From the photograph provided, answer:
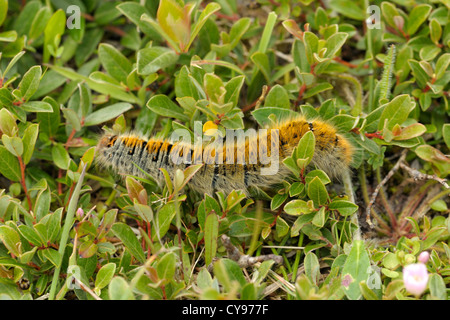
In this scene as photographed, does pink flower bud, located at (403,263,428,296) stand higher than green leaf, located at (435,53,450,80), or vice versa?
green leaf, located at (435,53,450,80)

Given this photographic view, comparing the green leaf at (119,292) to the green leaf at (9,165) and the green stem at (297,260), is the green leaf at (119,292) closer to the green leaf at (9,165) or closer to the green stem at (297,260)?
the green stem at (297,260)

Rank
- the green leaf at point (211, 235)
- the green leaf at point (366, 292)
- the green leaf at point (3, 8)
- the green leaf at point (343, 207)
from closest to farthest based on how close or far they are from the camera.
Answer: the green leaf at point (366, 292)
the green leaf at point (211, 235)
the green leaf at point (343, 207)
the green leaf at point (3, 8)

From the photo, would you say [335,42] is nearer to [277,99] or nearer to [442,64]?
[277,99]

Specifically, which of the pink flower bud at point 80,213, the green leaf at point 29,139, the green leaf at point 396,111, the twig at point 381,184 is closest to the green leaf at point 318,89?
the green leaf at point 396,111

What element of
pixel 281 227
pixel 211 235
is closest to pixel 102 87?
pixel 211 235

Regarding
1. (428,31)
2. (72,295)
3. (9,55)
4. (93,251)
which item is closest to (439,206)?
(428,31)

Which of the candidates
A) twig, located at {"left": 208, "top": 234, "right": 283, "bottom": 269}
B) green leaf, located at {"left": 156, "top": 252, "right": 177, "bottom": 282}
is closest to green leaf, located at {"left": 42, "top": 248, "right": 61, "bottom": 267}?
green leaf, located at {"left": 156, "top": 252, "right": 177, "bottom": 282}

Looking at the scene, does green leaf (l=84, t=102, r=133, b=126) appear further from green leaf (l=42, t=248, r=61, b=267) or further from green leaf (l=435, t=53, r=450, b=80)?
green leaf (l=435, t=53, r=450, b=80)
